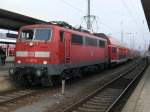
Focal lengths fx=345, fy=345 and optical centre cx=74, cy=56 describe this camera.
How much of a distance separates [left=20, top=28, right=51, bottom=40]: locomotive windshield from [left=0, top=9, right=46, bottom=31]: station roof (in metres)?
7.19

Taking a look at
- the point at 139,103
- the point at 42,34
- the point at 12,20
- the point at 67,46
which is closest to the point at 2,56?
the point at 12,20

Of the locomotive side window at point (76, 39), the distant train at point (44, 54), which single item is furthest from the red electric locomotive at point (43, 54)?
the locomotive side window at point (76, 39)

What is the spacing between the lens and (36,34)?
1736 cm

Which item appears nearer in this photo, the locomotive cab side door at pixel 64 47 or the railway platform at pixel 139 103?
the railway platform at pixel 139 103

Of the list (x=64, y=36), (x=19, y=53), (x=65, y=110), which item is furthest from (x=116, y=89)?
(x=65, y=110)

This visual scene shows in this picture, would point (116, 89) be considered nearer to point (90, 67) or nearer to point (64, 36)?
point (64, 36)

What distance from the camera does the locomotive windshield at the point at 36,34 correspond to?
1716cm

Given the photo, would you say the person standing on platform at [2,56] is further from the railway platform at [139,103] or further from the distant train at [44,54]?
the railway platform at [139,103]

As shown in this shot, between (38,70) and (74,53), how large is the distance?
3.63 m

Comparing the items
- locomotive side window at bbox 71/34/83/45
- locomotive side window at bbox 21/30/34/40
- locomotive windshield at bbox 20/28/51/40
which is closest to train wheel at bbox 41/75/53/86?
locomotive windshield at bbox 20/28/51/40

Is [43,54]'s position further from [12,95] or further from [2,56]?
[2,56]

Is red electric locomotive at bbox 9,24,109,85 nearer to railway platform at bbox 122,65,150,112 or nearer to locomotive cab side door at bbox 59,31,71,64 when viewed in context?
locomotive cab side door at bbox 59,31,71,64

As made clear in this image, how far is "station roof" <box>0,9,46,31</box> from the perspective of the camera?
82.7 feet

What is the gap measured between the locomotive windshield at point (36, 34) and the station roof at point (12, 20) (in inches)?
283
